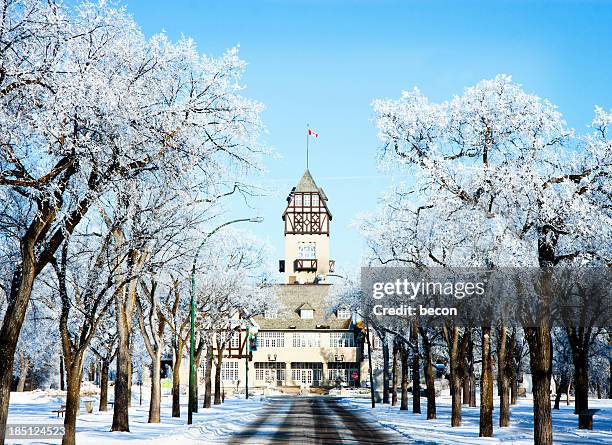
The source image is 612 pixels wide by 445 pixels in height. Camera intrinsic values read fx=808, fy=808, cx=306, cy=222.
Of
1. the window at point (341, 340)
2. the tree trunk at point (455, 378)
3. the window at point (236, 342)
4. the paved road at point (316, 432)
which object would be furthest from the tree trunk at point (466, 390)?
the window at point (236, 342)

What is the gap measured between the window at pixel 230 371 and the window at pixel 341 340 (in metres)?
13.0

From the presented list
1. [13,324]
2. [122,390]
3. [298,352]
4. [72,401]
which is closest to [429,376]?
[122,390]

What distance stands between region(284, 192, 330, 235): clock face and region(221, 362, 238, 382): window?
68.4 ft

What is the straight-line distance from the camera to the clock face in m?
116

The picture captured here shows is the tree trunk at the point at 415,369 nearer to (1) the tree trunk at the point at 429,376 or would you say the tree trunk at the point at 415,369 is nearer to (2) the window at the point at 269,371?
(1) the tree trunk at the point at 429,376

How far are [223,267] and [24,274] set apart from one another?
29.9 metres

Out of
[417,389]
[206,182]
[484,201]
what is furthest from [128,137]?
[417,389]

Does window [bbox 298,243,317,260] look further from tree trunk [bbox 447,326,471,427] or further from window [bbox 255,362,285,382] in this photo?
tree trunk [bbox 447,326,471,427]

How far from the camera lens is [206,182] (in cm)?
1656

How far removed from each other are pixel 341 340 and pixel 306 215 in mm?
20193

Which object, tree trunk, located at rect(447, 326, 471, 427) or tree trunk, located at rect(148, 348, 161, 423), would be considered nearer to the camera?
tree trunk, located at rect(447, 326, 471, 427)

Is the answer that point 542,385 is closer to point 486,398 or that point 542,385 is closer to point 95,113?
point 486,398

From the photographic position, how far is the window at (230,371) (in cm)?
10638

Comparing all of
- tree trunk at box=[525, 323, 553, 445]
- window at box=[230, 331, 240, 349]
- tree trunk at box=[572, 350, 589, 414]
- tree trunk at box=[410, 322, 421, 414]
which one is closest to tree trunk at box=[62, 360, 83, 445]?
tree trunk at box=[525, 323, 553, 445]
